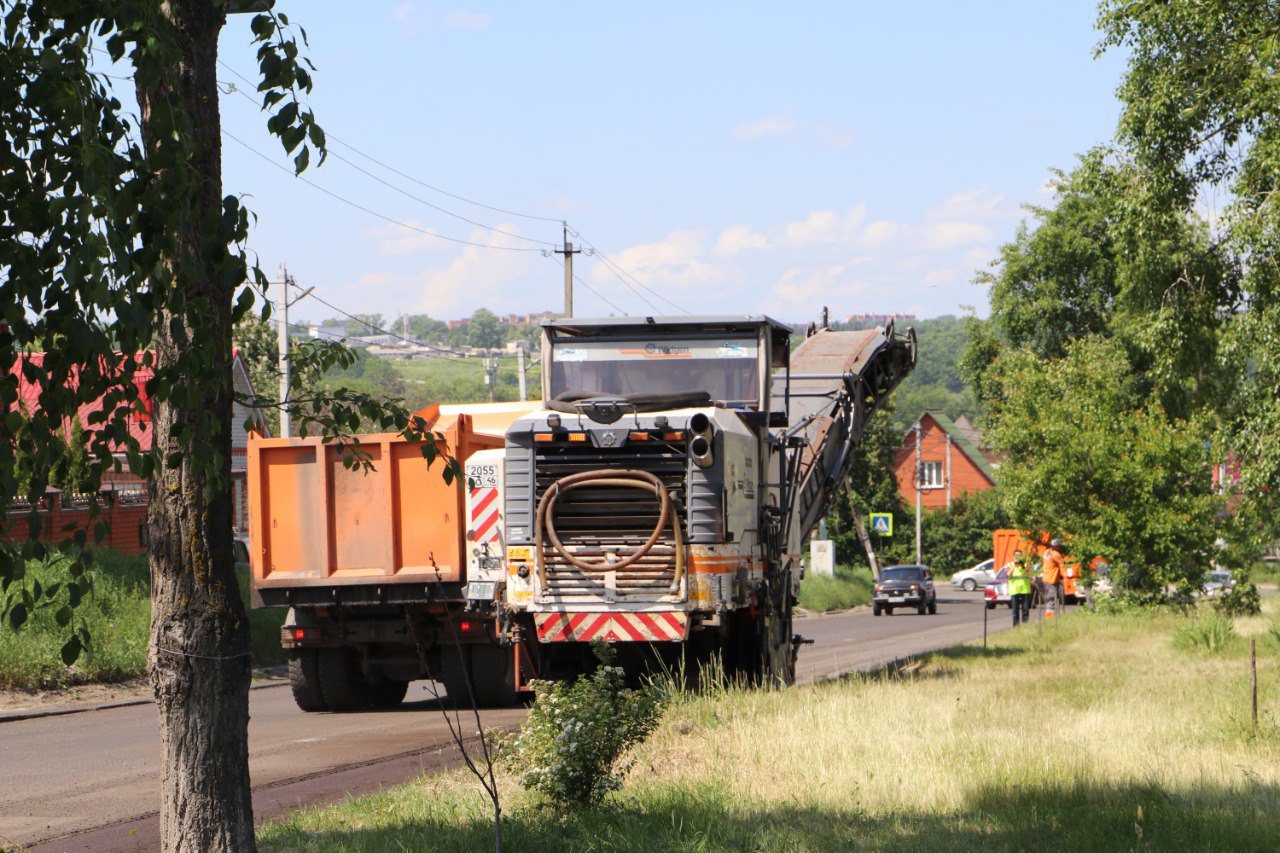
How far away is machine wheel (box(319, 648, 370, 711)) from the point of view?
16.3m

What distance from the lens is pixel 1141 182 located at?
67.4 feet

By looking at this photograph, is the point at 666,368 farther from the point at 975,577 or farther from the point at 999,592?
the point at 975,577

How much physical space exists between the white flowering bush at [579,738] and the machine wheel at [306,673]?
793 cm

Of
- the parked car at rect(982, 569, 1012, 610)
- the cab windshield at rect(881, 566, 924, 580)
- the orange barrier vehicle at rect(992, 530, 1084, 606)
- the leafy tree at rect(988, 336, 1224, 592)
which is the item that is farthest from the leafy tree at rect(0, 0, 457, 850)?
the parked car at rect(982, 569, 1012, 610)

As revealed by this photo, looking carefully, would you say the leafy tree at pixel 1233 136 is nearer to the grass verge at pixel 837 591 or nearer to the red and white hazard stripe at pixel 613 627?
the red and white hazard stripe at pixel 613 627

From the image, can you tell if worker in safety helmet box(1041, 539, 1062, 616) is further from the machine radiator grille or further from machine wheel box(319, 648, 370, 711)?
the machine radiator grille

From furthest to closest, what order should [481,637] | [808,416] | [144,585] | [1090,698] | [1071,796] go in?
[144,585], [808,416], [481,637], [1090,698], [1071,796]

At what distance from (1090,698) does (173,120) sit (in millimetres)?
12198

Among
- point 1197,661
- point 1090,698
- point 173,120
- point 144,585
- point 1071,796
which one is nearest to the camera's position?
point 173,120

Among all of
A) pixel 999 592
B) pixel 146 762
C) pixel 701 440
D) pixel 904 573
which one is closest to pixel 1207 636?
pixel 701 440

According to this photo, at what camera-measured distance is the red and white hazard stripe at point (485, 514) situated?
576 inches

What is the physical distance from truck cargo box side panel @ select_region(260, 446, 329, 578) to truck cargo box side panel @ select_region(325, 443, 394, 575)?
148mm

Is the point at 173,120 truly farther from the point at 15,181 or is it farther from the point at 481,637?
the point at 481,637

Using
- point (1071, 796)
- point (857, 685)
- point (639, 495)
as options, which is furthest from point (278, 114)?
point (857, 685)
